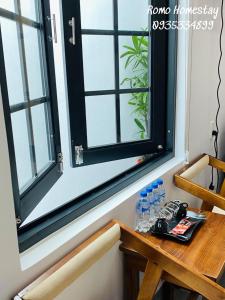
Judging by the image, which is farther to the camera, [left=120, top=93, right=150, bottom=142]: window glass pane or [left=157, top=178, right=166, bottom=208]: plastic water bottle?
[left=120, top=93, right=150, bottom=142]: window glass pane

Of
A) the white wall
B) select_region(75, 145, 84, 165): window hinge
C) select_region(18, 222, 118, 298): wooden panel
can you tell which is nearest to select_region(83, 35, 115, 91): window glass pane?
select_region(75, 145, 84, 165): window hinge

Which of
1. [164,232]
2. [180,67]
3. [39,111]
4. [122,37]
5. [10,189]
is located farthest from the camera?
[180,67]

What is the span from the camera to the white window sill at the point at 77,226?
952mm

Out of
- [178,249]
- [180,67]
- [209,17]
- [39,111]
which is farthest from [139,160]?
[209,17]

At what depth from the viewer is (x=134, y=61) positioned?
1.77 m

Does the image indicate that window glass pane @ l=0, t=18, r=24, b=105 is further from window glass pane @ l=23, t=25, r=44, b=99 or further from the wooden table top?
the wooden table top

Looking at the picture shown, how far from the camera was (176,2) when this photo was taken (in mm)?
1689

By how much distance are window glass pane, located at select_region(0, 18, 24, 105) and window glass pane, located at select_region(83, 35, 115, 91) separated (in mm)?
485

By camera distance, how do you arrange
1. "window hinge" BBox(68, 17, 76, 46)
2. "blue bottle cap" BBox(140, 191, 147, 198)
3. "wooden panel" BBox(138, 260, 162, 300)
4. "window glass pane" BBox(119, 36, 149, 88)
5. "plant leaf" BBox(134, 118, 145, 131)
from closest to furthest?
"wooden panel" BBox(138, 260, 162, 300), "window hinge" BBox(68, 17, 76, 46), "blue bottle cap" BBox(140, 191, 147, 198), "window glass pane" BBox(119, 36, 149, 88), "plant leaf" BBox(134, 118, 145, 131)

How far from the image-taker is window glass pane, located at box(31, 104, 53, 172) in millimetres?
1202

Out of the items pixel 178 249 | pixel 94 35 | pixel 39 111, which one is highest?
pixel 94 35

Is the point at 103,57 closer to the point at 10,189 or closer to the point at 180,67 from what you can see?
the point at 180,67

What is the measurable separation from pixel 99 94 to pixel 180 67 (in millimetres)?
532

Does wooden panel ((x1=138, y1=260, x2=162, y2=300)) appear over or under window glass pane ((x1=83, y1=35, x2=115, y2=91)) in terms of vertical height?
under
